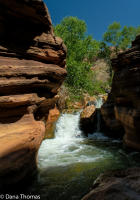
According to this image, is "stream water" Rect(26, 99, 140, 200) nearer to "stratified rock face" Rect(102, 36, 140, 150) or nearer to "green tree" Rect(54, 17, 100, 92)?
"stratified rock face" Rect(102, 36, 140, 150)

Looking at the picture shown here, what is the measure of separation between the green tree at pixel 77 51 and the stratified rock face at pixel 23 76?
1105 centimetres

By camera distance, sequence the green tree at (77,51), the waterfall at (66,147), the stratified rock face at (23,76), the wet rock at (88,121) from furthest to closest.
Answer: the green tree at (77,51) < the wet rock at (88,121) < the waterfall at (66,147) < the stratified rock face at (23,76)

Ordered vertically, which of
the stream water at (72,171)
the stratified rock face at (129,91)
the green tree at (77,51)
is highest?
the green tree at (77,51)

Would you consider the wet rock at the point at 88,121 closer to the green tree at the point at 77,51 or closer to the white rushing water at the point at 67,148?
the white rushing water at the point at 67,148

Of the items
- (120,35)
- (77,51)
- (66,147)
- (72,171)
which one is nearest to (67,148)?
(66,147)

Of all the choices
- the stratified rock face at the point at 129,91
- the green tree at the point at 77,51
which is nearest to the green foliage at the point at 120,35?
the green tree at the point at 77,51

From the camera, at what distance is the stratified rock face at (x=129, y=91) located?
8.05 metres

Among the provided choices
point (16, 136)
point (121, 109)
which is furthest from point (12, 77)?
point (121, 109)

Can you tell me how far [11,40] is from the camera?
4.89 meters

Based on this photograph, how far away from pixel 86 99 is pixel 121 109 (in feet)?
39.2

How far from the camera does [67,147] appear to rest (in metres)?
10.3

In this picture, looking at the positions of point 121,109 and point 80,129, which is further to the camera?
point 80,129

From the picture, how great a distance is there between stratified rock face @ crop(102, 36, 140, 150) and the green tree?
24.2ft

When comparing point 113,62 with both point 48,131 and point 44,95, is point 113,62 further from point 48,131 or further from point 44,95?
point 48,131
